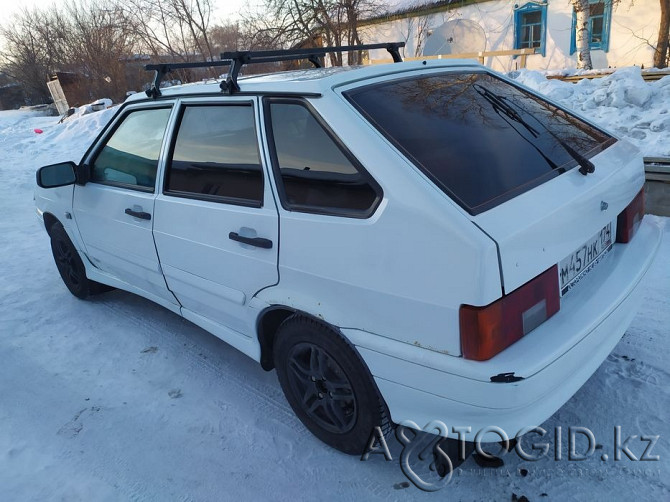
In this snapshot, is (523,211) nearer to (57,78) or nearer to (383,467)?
(383,467)

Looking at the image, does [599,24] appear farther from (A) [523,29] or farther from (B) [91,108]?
(B) [91,108]

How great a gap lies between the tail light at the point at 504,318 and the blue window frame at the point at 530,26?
17672 millimetres

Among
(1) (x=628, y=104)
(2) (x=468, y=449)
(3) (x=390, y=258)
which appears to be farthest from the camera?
(1) (x=628, y=104)

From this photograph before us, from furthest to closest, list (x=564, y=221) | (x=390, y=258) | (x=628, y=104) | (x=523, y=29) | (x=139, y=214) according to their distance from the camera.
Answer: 1. (x=523, y=29)
2. (x=628, y=104)
3. (x=139, y=214)
4. (x=564, y=221)
5. (x=390, y=258)

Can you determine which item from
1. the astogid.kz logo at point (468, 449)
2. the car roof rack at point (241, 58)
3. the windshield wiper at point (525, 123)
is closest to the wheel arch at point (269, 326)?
the astogid.kz logo at point (468, 449)

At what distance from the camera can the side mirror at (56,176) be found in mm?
3416

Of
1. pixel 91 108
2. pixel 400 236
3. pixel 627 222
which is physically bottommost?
pixel 91 108

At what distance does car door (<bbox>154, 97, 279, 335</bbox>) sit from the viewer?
2.28m

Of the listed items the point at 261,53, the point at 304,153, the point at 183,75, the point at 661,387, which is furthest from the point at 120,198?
the point at 183,75

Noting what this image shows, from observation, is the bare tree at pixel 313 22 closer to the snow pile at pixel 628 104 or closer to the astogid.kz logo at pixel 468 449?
the snow pile at pixel 628 104

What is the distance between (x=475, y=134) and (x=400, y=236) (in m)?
0.74

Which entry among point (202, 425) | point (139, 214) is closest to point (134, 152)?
point (139, 214)

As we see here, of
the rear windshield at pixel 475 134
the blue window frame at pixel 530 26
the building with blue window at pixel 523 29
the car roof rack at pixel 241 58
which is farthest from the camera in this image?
the blue window frame at pixel 530 26

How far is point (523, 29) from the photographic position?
1712 centimetres
